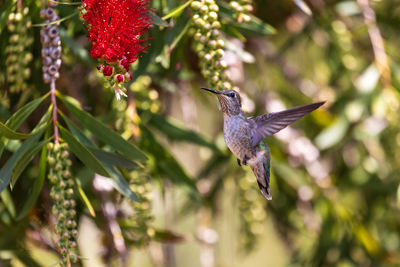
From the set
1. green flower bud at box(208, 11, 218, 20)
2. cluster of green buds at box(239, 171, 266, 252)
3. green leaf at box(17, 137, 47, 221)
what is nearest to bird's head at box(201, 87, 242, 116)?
green flower bud at box(208, 11, 218, 20)

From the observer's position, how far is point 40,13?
106 cm

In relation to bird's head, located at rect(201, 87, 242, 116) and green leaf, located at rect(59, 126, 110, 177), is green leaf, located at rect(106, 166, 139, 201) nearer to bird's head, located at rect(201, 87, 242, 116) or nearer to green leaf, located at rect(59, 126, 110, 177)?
green leaf, located at rect(59, 126, 110, 177)

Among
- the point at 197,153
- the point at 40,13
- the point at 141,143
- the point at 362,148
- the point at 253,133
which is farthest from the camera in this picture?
the point at 197,153

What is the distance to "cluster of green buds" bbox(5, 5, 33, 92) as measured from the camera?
1108mm

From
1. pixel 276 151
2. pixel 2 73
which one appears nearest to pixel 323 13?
pixel 276 151

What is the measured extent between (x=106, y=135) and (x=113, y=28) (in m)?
0.26

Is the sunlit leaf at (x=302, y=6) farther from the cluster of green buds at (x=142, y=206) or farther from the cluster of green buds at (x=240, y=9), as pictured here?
the cluster of green buds at (x=142, y=206)

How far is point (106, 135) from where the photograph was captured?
1.12 meters

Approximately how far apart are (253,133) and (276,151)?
60cm

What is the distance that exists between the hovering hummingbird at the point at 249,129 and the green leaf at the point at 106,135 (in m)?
0.18

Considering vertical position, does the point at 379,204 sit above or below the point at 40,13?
below

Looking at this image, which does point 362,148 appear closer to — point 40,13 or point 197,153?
point 197,153

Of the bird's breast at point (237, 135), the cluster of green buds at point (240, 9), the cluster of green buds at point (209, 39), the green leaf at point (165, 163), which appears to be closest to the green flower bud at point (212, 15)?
the cluster of green buds at point (209, 39)

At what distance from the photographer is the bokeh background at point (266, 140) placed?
4.34 feet
